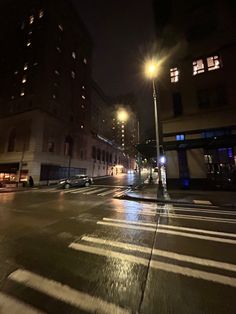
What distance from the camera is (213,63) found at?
60.5ft

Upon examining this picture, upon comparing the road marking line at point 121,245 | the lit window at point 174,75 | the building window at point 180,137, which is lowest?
the road marking line at point 121,245

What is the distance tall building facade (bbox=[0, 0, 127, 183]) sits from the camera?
3453 cm

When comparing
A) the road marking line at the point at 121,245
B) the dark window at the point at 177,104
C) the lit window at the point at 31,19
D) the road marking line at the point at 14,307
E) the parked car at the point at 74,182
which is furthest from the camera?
the lit window at the point at 31,19

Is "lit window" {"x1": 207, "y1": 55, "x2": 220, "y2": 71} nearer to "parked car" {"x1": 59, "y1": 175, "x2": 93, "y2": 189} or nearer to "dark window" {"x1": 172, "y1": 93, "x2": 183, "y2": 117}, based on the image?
"dark window" {"x1": 172, "y1": 93, "x2": 183, "y2": 117}

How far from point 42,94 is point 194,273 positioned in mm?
39940

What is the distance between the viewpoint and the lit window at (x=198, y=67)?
61.8 feet

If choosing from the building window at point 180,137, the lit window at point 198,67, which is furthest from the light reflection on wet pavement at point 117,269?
the lit window at point 198,67

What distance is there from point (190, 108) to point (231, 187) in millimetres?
9144

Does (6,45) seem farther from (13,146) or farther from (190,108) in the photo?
(190,108)

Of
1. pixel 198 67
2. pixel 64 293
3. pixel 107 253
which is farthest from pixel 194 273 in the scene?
pixel 198 67

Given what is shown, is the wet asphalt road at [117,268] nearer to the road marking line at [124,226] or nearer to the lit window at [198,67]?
the road marking line at [124,226]

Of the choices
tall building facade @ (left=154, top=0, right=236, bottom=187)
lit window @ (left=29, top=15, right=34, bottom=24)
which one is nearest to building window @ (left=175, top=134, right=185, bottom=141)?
tall building facade @ (left=154, top=0, right=236, bottom=187)

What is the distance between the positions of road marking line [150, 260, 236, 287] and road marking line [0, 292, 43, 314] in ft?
7.60

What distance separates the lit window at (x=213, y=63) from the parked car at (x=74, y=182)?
72.9 ft
